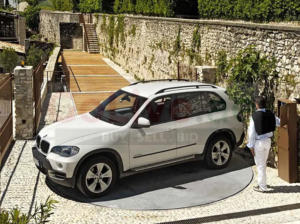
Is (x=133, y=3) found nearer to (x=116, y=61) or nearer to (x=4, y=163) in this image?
(x=116, y=61)

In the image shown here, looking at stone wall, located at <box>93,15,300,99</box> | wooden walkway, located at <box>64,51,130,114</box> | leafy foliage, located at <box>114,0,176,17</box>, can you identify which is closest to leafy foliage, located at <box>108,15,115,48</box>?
stone wall, located at <box>93,15,300,99</box>

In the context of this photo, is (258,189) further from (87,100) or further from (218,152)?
(87,100)

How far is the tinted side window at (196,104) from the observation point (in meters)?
7.18

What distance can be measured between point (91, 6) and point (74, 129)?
106ft

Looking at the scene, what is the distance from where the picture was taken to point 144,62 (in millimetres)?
18422

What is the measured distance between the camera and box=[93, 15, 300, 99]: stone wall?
25.1 ft

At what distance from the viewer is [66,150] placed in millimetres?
6211

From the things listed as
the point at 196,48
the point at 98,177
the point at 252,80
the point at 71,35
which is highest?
the point at 71,35

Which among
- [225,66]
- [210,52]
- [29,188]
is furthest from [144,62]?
[29,188]

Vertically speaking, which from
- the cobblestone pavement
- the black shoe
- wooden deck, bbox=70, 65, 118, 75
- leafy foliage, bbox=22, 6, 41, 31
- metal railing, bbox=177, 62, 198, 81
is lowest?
the cobblestone pavement

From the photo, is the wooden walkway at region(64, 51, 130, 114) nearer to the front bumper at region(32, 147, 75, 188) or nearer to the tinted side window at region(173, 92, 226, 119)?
the tinted side window at region(173, 92, 226, 119)

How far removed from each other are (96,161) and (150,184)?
123cm

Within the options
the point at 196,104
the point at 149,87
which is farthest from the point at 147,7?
the point at 196,104

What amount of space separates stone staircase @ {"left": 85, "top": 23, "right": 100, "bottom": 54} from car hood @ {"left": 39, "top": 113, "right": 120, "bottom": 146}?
24.9m
